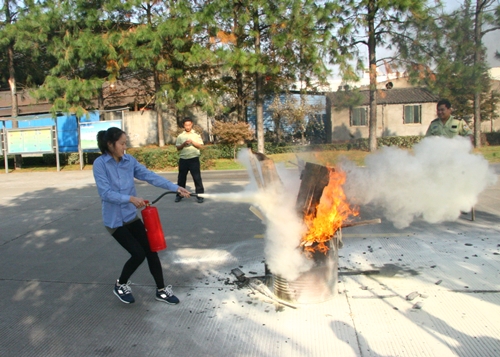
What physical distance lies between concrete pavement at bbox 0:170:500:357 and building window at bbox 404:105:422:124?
2829cm

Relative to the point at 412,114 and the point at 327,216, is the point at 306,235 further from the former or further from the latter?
the point at 412,114

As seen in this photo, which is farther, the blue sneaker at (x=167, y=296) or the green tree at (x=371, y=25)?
the green tree at (x=371, y=25)

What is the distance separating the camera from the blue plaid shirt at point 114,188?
3855mm

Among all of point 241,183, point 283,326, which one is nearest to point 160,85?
point 241,183

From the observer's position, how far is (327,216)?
3828mm

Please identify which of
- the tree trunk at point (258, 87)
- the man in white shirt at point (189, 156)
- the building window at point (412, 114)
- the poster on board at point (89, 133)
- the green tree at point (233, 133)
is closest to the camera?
the man in white shirt at point (189, 156)

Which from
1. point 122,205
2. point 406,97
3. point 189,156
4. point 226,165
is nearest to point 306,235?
point 122,205

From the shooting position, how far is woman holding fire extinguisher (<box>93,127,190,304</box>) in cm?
390

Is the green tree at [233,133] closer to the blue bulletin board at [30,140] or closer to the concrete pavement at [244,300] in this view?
the blue bulletin board at [30,140]

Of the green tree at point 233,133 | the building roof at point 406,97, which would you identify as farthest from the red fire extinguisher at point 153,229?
the building roof at point 406,97

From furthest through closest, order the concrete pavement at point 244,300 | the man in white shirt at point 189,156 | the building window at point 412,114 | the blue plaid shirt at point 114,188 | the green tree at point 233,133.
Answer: the building window at point 412,114 → the green tree at point 233,133 → the man in white shirt at point 189,156 → the blue plaid shirt at point 114,188 → the concrete pavement at point 244,300

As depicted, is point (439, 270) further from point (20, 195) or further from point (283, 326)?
point (20, 195)

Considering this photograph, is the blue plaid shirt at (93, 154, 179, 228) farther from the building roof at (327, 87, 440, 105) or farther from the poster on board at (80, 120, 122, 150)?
the building roof at (327, 87, 440, 105)

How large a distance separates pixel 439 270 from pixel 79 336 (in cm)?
361
